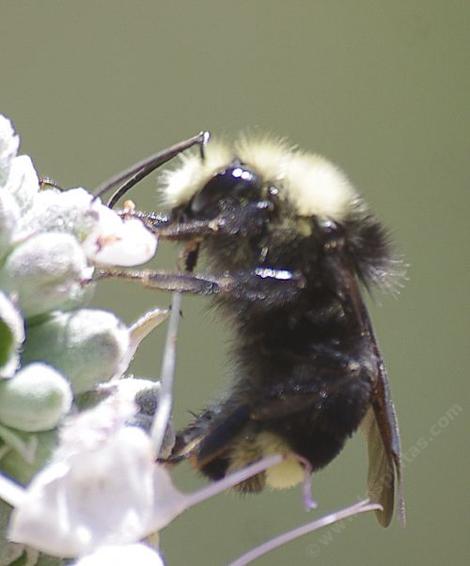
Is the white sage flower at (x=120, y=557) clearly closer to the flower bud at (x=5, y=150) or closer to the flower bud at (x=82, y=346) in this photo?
the flower bud at (x=82, y=346)

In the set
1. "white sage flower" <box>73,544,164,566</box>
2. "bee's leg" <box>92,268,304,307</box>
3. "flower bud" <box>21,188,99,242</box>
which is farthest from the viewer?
"bee's leg" <box>92,268,304,307</box>

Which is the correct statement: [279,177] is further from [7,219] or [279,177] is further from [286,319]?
[7,219]

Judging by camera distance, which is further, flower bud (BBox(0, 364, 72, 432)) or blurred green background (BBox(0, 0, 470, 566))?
blurred green background (BBox(0, 0, 470, 566))

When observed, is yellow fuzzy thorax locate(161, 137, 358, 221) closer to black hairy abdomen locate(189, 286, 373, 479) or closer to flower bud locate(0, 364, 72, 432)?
black hairy abdomen locate(189, 286, 373, 479)

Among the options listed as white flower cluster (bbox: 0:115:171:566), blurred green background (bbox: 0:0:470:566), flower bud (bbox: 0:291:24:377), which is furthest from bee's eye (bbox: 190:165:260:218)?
blurred green background (bbox: 0:0:470:566)

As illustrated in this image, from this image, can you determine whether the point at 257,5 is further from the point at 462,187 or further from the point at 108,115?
the point at 462,187

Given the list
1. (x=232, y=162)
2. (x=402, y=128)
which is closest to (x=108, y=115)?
(x=402, y=128)
